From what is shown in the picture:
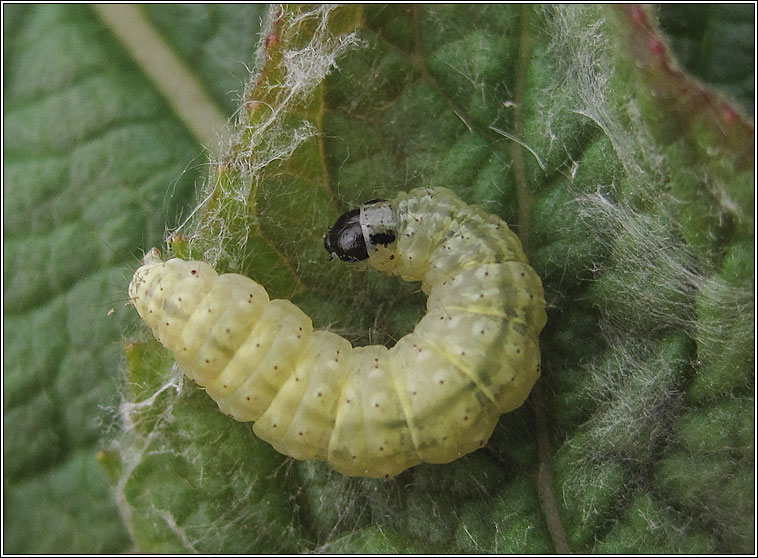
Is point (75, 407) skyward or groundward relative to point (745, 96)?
skyward

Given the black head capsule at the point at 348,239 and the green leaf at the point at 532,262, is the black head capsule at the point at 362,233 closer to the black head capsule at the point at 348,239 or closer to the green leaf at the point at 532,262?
the black head capsule at the point at 348,239

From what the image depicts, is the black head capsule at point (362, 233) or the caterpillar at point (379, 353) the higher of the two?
the black head capsule at point (362, 233)

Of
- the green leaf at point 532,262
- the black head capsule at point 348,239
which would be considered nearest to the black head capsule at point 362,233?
the black head capsule at point 348,239

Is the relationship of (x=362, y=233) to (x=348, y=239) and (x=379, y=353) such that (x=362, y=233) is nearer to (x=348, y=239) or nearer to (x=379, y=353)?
(x=348, y=239)

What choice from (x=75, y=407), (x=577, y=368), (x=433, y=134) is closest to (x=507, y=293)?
(x=577, y=368)

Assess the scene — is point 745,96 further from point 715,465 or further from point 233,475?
point 233,475

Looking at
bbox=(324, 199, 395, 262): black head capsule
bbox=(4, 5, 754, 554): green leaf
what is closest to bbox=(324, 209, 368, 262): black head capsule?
bbox=(324, 199, 395, 262): black head capsule

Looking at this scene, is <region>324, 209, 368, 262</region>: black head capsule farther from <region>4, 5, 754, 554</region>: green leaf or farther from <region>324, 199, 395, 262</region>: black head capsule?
<region>4, 5, 754, 554</region>: green leaf
